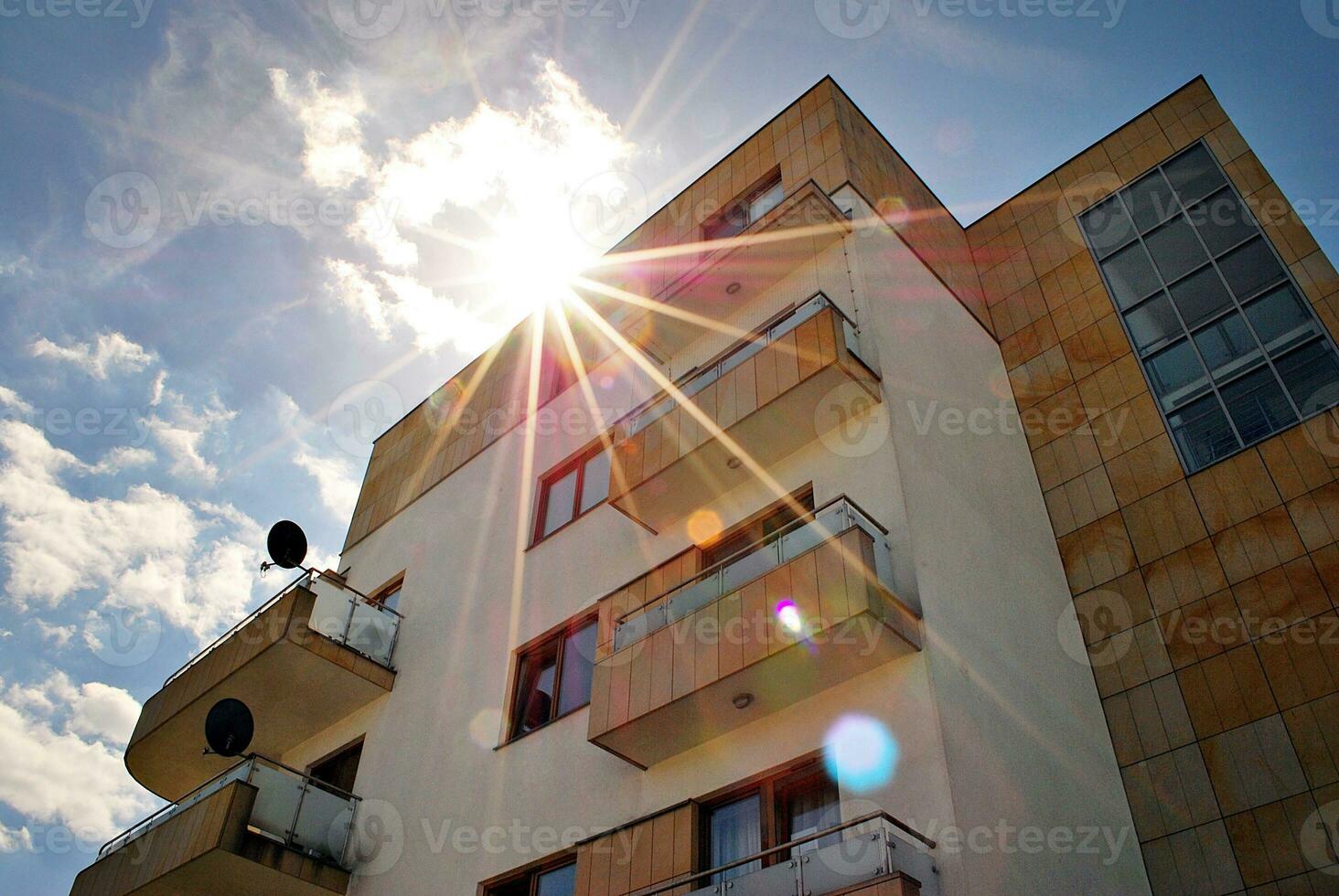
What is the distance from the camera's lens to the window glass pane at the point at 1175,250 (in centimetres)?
1505

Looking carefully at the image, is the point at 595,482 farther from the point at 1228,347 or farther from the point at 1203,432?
the point at 1228,347

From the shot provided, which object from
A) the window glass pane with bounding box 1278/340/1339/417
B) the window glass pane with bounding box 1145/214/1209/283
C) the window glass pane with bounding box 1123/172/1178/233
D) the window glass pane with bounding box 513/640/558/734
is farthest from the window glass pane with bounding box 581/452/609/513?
the window glass pane with bounding box 1278/340/1339/417

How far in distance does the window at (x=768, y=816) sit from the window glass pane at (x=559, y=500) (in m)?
6.72

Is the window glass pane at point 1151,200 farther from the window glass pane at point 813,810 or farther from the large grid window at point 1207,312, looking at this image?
the window glass pane at point 813,810

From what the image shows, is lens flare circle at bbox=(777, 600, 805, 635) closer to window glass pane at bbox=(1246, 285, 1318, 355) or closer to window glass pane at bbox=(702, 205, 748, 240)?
window glass pane at bbox=(1246, 285, 1318, 355)

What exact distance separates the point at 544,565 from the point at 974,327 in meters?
7.95

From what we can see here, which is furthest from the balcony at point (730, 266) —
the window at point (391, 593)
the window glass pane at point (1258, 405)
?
the window at point (391, 593)

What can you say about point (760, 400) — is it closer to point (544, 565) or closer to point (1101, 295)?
point (544, 565)

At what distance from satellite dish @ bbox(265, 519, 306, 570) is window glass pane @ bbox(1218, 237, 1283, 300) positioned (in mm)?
15264

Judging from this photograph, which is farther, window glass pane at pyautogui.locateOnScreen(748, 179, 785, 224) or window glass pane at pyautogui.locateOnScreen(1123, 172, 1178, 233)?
window glass pane at pyautogui.locateOnScreen(748, 179, 785, 224)

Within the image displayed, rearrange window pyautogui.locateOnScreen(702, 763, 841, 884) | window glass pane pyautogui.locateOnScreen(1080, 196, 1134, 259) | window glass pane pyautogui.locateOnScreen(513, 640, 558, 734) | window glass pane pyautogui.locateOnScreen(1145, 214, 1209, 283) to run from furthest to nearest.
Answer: window glass pane pyautogui.locateOnScreen(1080, 196, 1134, 259) → window glass pane pyautogui.locateOnScreen(1145, 214, 1209, 283) → window glass pane pyautogui.locateOnScreen(513, 640, 558, 734) → window pyautogui.locateOnScreen(702, 763, 841, 884)

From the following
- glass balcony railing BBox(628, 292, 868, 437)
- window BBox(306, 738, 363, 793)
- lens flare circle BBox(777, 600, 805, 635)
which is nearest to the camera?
lens flare circle BBox(777, 600, 805, 635)

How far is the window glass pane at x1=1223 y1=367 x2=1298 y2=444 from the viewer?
12961 mm

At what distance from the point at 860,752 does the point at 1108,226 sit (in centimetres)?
1112
